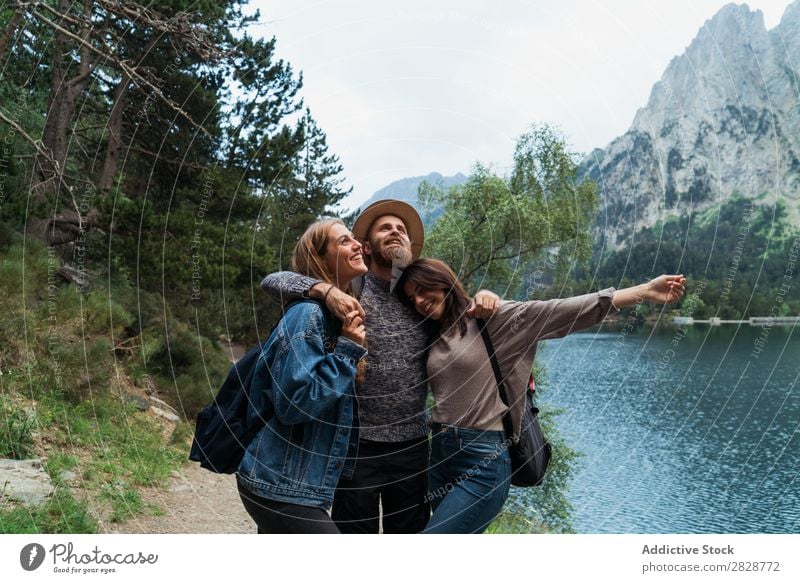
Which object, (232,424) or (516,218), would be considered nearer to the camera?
(232,424)

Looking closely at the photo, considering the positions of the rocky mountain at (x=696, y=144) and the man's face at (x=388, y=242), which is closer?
the man's face at (x=388, y=242)

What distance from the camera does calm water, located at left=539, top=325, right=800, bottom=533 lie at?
13578 millimetres

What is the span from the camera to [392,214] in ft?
6.94

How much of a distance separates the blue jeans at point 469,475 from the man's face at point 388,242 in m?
0.56

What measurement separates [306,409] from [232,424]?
22 cm

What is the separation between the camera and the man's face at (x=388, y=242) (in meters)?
2.04

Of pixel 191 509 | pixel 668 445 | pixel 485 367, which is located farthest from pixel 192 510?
pixel 668 445

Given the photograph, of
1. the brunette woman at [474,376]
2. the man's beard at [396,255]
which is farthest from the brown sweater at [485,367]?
the man's beard at [396,255]

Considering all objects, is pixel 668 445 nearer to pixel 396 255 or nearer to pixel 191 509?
pixel 191 509

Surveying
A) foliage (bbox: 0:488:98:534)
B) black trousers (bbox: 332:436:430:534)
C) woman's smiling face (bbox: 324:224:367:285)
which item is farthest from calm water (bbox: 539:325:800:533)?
woman's smiling face (bbox: 324:224:367:285)

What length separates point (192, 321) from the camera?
31.3 feet

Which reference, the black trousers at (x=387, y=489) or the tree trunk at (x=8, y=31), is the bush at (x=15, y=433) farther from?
the black trousers at (x=387, y=489)

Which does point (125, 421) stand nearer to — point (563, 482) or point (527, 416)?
point (527, 416)

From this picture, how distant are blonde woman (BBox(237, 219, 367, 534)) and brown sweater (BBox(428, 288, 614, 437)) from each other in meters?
0.34
